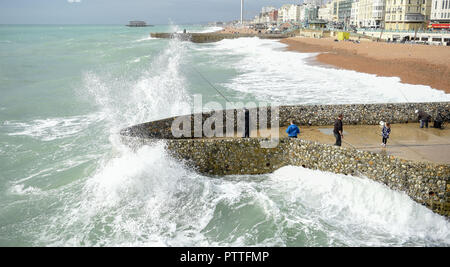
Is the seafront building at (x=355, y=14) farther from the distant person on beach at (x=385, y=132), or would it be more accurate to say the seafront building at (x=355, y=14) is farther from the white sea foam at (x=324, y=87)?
the distant person on beach at (x=385, y=132)

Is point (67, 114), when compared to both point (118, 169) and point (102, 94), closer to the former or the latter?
point (102, 94)

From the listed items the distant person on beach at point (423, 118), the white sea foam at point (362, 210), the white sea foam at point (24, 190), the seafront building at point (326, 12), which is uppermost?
the seafront building at point (326, 12)

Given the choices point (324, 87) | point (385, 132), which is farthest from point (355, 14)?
point (385, 132)

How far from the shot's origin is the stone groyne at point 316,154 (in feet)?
25.6

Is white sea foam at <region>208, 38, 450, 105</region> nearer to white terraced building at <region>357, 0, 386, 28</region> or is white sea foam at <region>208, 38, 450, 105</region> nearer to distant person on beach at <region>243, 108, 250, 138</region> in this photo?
distant person on beach at <region>243, 108, 250, 138</region>

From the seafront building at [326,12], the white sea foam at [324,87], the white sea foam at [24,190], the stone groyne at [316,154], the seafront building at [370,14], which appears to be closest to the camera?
the stone groyne at [316,154]

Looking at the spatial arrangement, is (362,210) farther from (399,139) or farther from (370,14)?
(370,14)

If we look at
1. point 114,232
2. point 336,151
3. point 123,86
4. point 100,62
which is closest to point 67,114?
point 123,86

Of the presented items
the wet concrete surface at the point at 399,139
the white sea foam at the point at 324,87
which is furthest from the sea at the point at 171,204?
the white sea foam at the point at 324,87

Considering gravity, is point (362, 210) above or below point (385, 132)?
below

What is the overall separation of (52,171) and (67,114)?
9.00 metres

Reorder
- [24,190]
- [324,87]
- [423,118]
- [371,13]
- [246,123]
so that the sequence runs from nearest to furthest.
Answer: [24,190]
[246,123]
[423,118]
[324,87]
[371,13]

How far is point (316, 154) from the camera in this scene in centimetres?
940

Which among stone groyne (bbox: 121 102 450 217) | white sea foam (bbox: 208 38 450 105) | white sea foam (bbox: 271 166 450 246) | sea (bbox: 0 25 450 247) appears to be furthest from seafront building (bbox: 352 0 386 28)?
white sea foam (bbox: 271 166 450 246)
